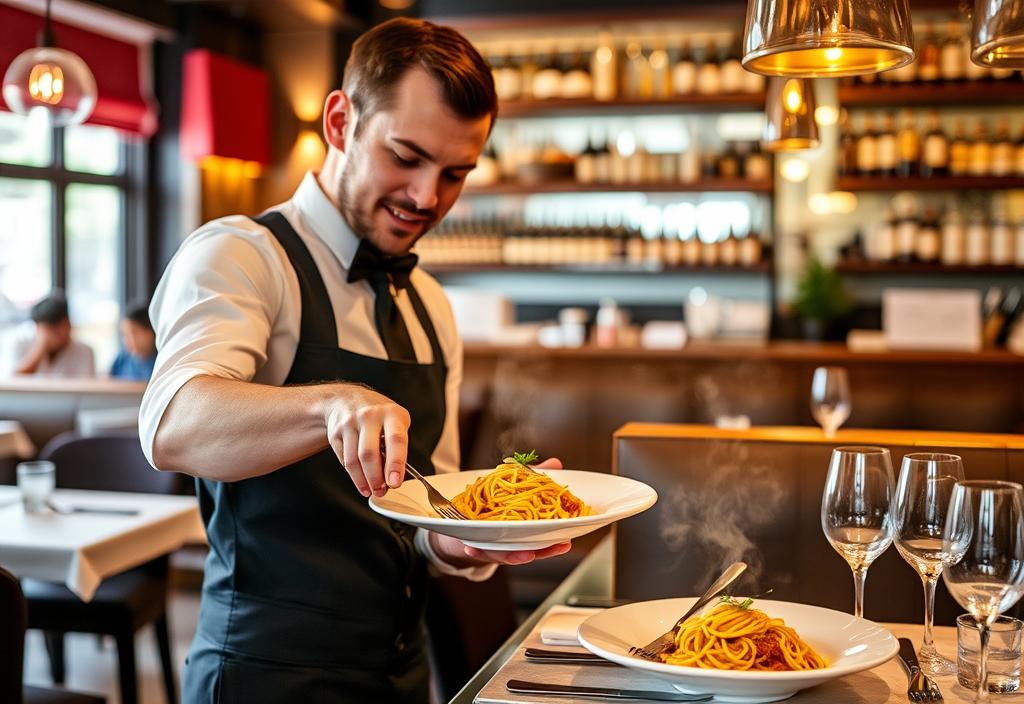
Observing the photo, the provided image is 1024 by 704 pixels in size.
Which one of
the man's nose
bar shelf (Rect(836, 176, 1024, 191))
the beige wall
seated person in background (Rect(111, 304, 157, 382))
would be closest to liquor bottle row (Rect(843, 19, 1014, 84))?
bar shelf (Rect(836, 176, 1024, 191))

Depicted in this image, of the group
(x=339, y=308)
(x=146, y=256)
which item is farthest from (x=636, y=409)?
(x=146, y=256)

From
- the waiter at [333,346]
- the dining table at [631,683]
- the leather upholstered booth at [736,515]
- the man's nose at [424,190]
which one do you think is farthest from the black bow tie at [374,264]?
the dining table at [631,683]

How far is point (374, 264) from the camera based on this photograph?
164 centimetres

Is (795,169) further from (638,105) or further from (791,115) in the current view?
(791,115)

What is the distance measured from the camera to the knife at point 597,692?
1085 mm

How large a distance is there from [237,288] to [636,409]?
3282mm

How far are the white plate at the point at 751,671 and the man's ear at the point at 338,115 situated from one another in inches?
32.2

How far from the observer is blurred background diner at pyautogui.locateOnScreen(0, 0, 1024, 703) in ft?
14.7

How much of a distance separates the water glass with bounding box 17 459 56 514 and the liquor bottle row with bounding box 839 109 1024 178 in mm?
4576

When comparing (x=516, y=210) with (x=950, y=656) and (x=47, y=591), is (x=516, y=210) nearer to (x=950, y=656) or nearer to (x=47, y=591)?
(x=47, y=591)

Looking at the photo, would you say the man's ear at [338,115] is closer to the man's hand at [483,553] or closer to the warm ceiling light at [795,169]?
the man's hand at [483,553]

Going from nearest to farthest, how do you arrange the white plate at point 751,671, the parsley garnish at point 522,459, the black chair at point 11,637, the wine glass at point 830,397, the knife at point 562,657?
the white plate at point 751,671
the knife at point 562,657
the parsley garnish at point 522,459
the black chair at point 11,637
the wine glass at point 830,397

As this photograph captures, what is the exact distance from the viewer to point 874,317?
247 inches

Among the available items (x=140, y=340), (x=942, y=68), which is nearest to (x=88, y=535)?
(x=140, y=340)
